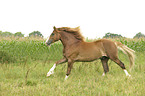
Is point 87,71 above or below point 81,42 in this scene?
below

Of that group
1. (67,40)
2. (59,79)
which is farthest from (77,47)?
(59,79)

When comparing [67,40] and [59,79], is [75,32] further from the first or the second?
[59,79]

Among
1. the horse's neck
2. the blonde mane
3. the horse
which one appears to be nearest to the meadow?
the horse

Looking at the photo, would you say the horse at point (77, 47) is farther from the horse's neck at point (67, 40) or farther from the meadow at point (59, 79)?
the meadow at point (59, 79)

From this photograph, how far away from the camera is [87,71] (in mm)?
7508

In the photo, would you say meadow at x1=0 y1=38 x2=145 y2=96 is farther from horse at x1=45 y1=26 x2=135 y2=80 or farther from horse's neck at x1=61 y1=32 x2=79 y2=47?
horse's neck at x1=61 y1=32 x2=79 y2=47

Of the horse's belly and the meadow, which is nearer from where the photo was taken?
the meadow

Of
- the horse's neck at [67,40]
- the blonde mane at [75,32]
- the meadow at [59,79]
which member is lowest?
the meadow at [59,79]

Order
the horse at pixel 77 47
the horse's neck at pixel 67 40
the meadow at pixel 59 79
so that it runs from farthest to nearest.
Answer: the horse's neck at pixel 67 40 → the horse at pixel 77 47 → the meadow at pixel 59 79

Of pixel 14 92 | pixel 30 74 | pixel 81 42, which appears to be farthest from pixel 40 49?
pixel 14 92

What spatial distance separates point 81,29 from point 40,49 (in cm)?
797

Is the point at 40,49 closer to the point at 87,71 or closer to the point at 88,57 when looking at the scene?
the point at 87,71

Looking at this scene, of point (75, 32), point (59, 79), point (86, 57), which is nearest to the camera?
point (59, 79)

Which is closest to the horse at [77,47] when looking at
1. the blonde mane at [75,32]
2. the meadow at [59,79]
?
the blonde mane at [75,32]
